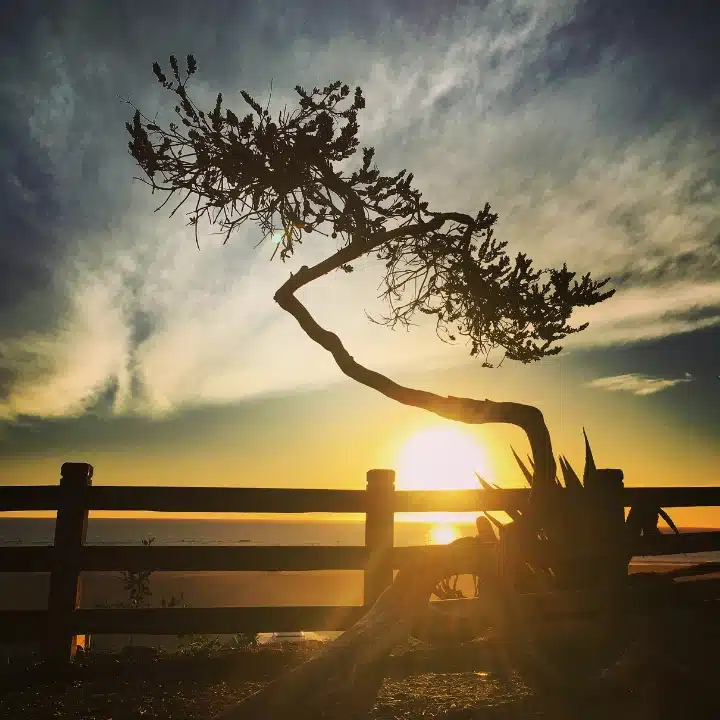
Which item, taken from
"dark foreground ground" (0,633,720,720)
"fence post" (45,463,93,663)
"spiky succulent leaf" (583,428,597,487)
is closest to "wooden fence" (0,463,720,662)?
"fence post" (45,463,93,663)

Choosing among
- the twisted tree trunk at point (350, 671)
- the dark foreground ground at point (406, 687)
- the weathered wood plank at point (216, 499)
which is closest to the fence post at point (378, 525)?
the weathered wood plank at point (216, 499)

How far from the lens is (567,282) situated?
8375 millimetres

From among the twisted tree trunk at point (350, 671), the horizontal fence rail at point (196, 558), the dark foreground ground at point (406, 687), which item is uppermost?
the horizontal fence rail at point (196, 558)

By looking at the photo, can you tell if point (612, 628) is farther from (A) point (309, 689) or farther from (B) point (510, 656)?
(A) point (309, 689)

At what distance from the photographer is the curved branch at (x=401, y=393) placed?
6883 mm

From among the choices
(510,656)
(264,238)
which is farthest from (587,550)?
(264,238)

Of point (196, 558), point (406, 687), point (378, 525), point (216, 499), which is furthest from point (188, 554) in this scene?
point (406, 687)

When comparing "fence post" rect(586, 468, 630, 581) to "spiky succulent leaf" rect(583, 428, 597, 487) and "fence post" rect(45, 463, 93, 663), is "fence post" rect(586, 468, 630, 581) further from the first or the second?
"fence post" rect(45, 463, 93, 663)

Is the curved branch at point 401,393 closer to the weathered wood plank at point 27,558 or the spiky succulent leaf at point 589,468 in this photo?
the spiky succulent leaf at point 589,468

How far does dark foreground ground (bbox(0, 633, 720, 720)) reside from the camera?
96.9 inches

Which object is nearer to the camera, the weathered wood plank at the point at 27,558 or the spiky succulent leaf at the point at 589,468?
the spiky succulent leaf at the point at 589,468

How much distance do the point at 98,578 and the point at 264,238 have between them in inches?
3054

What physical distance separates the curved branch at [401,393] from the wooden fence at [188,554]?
1.03 m

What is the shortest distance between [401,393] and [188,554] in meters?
3.01
